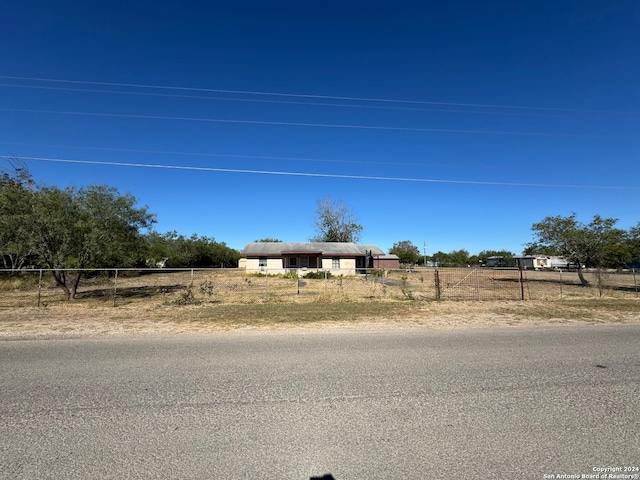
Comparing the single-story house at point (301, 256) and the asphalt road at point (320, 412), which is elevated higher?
the single-story house at point (301, 256)

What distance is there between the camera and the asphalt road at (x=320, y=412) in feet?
8.82

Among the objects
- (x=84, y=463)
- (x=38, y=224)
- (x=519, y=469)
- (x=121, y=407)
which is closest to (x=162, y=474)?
(x=84, y=463)

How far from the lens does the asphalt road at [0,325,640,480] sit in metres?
2.69

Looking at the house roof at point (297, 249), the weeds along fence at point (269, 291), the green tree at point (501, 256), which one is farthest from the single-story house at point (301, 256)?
the green tree at point (501, 256)

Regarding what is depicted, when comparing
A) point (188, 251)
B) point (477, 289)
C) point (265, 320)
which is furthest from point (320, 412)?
point (188, 251)

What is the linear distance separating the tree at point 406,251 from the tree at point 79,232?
262 ft

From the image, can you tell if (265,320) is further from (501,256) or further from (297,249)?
(501,256)

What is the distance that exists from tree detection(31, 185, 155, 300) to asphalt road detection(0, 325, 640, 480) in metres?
10.6

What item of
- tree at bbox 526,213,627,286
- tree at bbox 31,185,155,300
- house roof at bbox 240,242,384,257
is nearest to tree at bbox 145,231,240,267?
house roof at bbox 240,242,384,257

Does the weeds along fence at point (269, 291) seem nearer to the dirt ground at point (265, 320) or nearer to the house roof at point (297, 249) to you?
the dirt ground at point (265, 320)

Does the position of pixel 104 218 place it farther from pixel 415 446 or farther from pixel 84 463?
pixel 415 446

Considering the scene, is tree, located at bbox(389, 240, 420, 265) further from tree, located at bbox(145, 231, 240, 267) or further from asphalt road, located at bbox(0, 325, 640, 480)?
asphalt road, located at bbox(0, 325, 640, 480)

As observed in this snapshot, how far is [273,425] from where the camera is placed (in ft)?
10.9

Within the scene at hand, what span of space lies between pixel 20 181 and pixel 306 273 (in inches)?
1119
